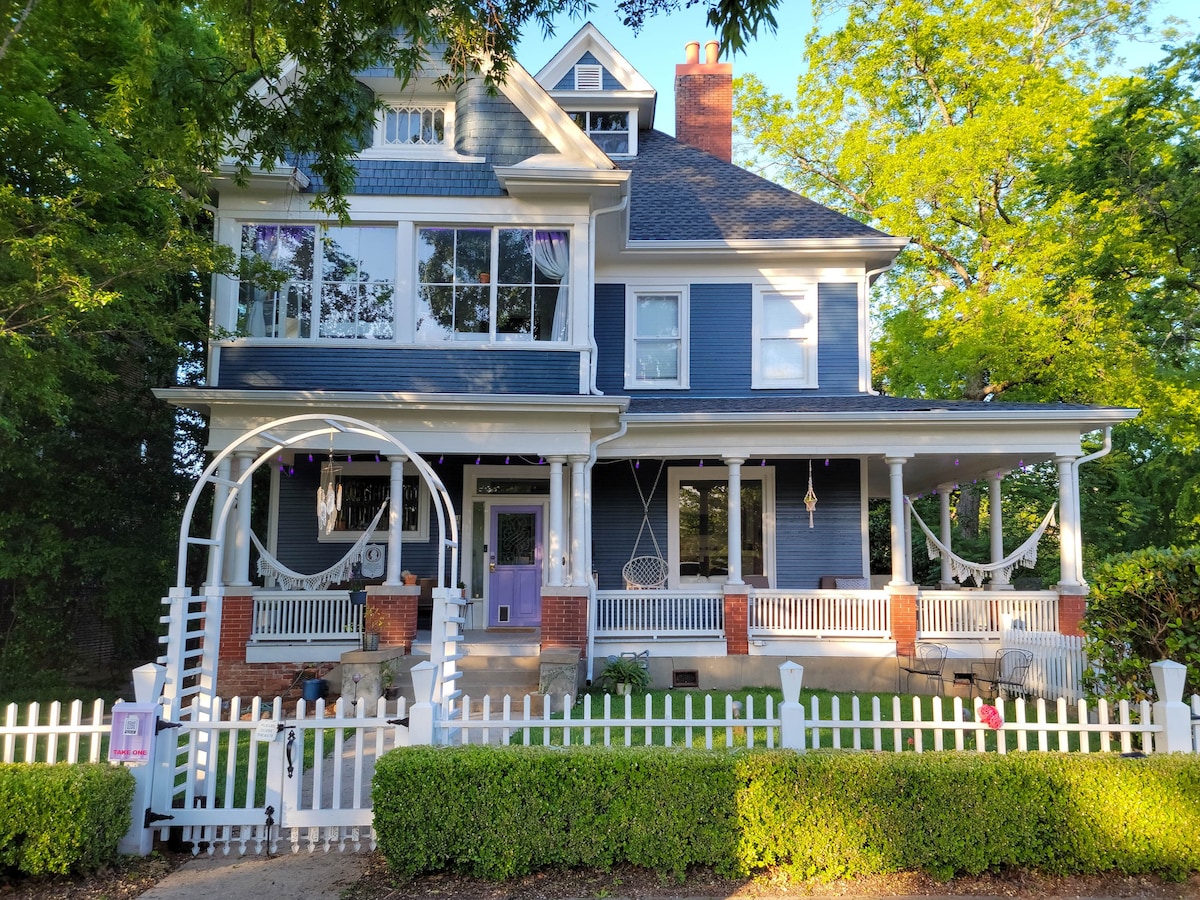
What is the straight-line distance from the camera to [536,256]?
11.9m

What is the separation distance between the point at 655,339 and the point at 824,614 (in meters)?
5.45

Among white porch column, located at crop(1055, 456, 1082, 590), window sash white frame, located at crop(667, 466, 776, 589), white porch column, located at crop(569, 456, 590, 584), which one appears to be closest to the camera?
white porch column, located at crop(569, 456, 590, 584)

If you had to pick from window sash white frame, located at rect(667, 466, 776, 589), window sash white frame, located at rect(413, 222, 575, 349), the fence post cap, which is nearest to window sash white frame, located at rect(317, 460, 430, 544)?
window sash white frame, located at rect(413, 222, 575, 349)

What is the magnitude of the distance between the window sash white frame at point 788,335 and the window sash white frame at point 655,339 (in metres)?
1.15

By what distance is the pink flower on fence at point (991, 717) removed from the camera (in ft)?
18.6

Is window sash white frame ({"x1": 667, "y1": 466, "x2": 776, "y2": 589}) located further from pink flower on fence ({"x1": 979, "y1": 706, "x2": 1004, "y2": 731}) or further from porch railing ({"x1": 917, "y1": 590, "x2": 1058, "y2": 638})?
pink flower on fence ({"x1": 979, "y1": 706, "x2": 1004, "y2": 731})

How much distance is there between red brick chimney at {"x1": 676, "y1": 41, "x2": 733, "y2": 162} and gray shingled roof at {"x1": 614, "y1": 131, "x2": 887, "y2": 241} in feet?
3.50

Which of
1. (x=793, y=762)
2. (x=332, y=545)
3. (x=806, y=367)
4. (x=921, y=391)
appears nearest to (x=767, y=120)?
(x=921, y=391)

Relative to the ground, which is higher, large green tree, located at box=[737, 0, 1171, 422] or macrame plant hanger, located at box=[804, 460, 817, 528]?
large green tree, located at box=[737, 0, 1171, 422]

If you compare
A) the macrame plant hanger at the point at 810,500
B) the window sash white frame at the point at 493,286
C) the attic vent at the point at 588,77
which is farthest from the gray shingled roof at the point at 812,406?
the attic vent at the point at 588,77

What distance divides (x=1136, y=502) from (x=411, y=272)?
19.4 metres

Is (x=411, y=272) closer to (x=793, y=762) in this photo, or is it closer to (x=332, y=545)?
(x=332, y=545)

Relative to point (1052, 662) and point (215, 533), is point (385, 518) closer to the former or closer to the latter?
point (215, 533)

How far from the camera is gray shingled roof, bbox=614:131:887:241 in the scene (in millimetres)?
→ 14188
